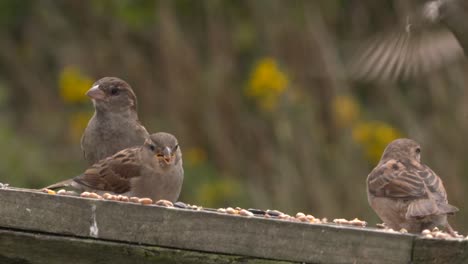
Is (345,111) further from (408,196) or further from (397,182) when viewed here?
(408,196)

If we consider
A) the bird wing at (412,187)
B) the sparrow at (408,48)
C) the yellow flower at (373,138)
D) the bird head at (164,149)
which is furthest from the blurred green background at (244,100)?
the bird head at (164,149)

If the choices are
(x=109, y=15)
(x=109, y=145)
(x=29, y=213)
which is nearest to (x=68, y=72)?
(x=109, y=15)

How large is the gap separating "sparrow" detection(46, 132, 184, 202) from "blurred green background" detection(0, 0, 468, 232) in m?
3.87

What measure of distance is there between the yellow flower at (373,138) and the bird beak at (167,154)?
4.37m

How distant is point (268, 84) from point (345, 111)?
0.82 m

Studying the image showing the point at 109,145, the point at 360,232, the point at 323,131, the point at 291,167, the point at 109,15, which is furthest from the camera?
the point at 109,15

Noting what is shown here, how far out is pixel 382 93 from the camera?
34.6 feet

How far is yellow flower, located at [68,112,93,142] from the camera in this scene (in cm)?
1081

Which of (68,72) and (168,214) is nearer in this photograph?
(168,214)

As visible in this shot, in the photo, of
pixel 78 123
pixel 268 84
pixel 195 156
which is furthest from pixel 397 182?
pixel 78 123

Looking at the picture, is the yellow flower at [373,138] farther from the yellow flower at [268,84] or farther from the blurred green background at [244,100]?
the yellow flower at [268,84]

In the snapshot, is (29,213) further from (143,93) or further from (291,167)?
(143,93)

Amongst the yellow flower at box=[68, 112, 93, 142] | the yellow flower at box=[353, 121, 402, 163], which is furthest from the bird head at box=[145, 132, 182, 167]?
the yellow flower at box=[68, 112, 93, 142]

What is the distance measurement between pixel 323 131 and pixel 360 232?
6.87 meters
